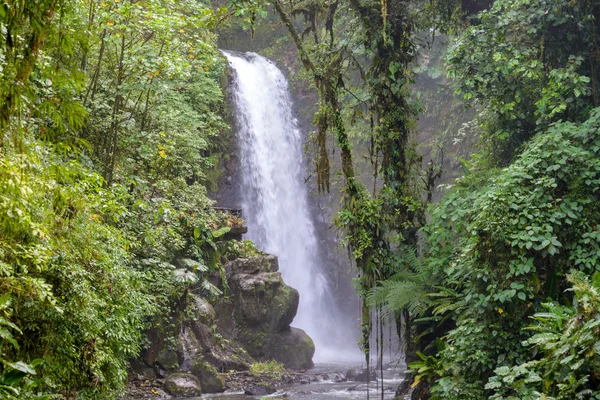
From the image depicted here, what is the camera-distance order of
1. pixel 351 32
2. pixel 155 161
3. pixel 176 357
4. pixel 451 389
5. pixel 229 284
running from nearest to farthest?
pixel 451 389 < pixel 351 32 < pixel 155 161 < pixel 176 357 < pixel 229 284

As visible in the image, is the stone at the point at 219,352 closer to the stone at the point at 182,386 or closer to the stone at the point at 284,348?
the stone at the point at 284,348

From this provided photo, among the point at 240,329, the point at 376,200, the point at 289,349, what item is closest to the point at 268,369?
the point at 240,329

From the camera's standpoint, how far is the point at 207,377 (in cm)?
1194

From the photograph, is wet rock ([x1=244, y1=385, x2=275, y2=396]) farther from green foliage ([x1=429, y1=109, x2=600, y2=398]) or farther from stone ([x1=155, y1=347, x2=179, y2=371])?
green foliage ([x1=429, y1=109, x2=600, y2=398])

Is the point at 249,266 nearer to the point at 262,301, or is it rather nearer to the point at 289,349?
the point at 262,301

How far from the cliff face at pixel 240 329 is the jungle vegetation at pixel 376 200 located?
1.49 metres

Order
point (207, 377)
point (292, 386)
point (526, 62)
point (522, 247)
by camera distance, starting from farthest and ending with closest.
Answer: point (292, 386) → point (207, 377) → point (526, 62) → point (522, 247)

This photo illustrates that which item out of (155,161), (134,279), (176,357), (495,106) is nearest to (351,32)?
(495,106)

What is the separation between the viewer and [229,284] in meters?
15.3

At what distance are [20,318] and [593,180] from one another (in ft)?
21.0

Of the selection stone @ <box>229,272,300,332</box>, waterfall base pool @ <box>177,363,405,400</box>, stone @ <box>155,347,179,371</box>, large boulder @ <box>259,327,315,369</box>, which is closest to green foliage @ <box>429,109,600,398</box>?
waterfall base pool @ <box>177,363,405,400</box>

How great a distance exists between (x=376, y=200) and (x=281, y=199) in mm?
12868

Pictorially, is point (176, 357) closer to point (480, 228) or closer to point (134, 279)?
point (134, 279)

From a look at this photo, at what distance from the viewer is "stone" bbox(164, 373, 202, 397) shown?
423 inches
